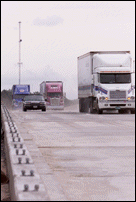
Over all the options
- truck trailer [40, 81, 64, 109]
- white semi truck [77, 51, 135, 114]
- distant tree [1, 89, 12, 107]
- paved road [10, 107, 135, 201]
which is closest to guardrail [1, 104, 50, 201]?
paved road [10, 107, 135, 201]

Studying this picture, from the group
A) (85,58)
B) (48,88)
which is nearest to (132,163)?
(85,58)

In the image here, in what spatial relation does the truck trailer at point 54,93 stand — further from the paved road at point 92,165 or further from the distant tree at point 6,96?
the paved road at point 92,165

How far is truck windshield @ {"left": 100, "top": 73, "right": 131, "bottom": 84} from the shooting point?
32.0m

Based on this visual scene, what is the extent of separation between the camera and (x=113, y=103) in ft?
106

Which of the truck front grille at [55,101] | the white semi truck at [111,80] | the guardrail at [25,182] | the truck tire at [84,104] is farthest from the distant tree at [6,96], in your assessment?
the guardrail at [25,182]

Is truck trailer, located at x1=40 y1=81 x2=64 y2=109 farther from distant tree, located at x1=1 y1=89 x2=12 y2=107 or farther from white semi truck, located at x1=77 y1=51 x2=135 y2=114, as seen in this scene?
distant tree, located at x1=1 y1=89 x2=12 y2=107

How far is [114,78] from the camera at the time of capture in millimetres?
32156

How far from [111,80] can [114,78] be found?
260 millimetres

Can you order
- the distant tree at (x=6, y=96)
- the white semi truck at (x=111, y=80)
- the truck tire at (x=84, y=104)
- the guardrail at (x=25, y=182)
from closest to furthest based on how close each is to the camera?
the guardrail at (x=25, y=182) → the white semi truck at (x=111, y=80) → the truck tire at (x=84, y=104) → the distant tree at (x=6, y=96)

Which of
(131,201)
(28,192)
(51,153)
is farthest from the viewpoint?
(51,153)

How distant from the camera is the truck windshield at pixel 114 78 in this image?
31953 mm

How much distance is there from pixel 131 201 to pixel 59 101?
4666cm

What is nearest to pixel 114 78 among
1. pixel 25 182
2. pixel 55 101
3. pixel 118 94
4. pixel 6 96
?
pixel 118 94

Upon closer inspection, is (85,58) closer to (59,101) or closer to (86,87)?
(86,87)
